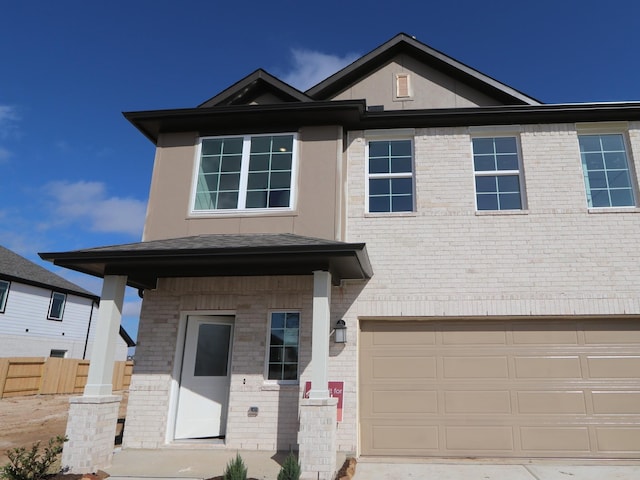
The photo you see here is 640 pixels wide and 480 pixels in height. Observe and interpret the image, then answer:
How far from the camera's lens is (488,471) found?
620 cm

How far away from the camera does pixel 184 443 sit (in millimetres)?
7422

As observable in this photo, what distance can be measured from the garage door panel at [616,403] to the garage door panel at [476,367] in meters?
1.44

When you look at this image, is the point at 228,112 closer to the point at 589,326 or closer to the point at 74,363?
the point at 589,326

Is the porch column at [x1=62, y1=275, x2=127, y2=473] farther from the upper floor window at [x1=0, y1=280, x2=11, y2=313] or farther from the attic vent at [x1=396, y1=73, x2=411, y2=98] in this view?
the upper floor window at [x1=0, y1=280, x2=11, y2=313]

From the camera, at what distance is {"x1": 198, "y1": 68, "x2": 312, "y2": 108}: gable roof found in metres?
8.88

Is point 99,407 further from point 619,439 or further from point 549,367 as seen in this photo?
point 619,439

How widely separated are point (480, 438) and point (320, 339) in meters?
3.22

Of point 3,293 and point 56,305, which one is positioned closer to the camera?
point 3,293

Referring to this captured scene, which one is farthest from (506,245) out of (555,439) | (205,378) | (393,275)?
(205,378)

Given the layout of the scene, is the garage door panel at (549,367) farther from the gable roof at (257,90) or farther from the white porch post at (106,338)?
the white porch post at (106,338)

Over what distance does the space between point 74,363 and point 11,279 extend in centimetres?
512

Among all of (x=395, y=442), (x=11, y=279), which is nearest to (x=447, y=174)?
(x=395, y=442)

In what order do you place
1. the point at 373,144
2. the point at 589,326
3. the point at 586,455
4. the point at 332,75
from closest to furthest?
the point at 586,455, the point at 589,326, the point at 373,144, the point at 332,75

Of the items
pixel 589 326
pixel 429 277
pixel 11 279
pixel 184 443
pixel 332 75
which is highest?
pixel 332 75
